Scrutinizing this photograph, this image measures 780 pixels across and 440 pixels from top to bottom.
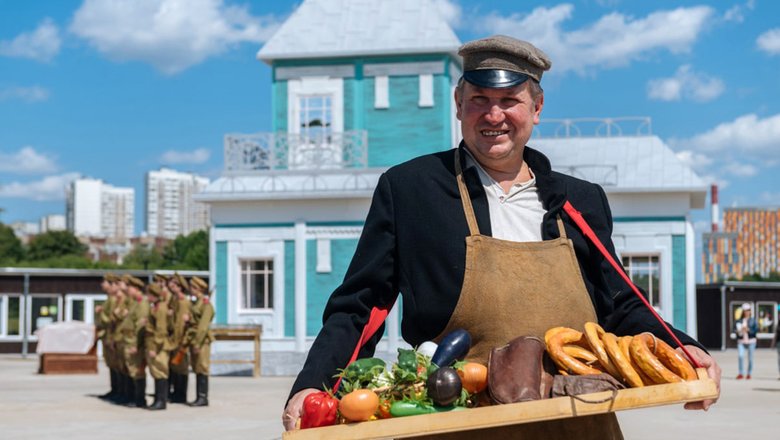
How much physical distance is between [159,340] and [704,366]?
16.1 metres

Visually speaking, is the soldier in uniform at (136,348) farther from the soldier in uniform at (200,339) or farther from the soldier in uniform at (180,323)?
the soldier in uniform at (200,339)

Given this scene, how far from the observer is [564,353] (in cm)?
303

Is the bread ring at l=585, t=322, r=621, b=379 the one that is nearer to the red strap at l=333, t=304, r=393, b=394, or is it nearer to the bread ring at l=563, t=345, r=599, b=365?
the bread ring at l=563, t=345, r=599, b=365

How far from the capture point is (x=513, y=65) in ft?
11.2

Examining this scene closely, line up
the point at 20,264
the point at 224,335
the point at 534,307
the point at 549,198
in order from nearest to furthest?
the point at 534,307, the point at 549,198, the point at 224,335, the point at 20,264

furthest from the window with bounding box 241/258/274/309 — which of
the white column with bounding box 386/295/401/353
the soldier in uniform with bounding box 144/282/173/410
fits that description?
the soldier in uniform with bounding box 144/282/173/410

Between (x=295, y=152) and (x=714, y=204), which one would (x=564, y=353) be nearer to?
(x=295, y=152)

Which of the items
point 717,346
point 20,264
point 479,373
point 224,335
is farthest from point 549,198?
point 20,264

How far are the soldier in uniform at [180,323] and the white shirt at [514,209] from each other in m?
15.7

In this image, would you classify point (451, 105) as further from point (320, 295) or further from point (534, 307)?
point (534, 307)

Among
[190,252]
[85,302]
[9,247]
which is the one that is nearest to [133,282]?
[85,302]

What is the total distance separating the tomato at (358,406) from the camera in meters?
2.87

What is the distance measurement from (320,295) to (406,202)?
2418 cm

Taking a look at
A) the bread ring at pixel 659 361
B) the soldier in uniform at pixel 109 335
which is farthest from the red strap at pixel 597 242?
the soldier in uniform at pixel 109 335
